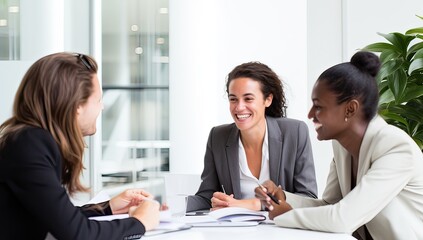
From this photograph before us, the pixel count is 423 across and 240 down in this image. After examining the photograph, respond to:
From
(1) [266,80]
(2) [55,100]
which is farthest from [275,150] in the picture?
(2) [55,100]

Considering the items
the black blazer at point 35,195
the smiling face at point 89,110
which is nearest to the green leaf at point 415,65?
the smiling face at point 89,110

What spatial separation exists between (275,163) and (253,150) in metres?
0.15

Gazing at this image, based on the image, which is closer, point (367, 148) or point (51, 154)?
point (51, 154)

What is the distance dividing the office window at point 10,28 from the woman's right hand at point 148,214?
→ 2545 mm

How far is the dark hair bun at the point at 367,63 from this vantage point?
2.28 meters

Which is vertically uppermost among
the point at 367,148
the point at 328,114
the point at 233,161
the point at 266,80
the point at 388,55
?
the point at 388,55

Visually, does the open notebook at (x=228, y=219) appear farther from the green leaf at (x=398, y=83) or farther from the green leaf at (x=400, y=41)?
the green leaf at (x=400, y=41)

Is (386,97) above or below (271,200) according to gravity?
above

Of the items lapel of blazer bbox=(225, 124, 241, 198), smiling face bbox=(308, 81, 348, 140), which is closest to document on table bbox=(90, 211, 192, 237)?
smiling face bbox=(308, 81, 348, 140)

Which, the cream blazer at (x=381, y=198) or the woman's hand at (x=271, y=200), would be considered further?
the woman's hand at (x=271, y=200)

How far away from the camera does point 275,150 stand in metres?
2.97

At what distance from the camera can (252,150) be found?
3.05 meters

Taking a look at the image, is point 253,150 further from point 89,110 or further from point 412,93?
point 89,110

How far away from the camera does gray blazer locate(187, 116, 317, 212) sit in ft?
9.68
